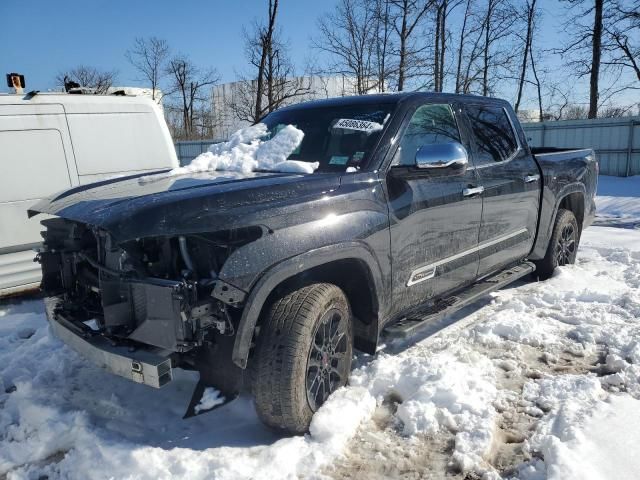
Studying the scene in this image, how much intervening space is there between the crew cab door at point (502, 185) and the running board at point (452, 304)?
11 cm

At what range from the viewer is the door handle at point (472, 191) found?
3.71 metres

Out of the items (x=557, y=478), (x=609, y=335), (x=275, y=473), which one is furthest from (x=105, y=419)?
(x=609, y=335)

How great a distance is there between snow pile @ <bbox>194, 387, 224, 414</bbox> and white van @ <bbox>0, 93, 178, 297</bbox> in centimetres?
334

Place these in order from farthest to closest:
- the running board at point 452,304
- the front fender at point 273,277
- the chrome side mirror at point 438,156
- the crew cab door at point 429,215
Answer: the running board at point 452,304 < the crew cab door at point 429,215 < the chrome side mirror at point 438,156 < the front fender at point 273,277

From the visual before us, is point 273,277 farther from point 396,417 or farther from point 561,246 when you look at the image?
point 561,246

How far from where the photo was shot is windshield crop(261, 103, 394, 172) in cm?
321

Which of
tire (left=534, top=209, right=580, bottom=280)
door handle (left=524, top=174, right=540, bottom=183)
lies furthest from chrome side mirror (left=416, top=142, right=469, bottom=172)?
tire (left=534, top=209, right=580, bottom=280)

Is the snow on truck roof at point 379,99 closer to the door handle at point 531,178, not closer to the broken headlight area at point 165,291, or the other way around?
the door handle at point 531,178

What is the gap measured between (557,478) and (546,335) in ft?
6.36

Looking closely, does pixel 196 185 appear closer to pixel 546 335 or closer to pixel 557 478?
pixel 557 478

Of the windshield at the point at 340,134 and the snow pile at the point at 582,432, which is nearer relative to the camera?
the snow pile at the point at 582,432

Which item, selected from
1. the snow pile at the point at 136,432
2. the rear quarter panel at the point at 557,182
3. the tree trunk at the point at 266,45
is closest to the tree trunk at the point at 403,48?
the tree trunk at the point at 266,45

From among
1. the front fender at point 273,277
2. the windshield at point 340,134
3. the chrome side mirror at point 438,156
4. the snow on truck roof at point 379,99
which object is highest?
the snow on truck roof at point 379,99

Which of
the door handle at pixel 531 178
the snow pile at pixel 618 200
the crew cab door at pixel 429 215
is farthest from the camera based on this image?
the snow pile at pixel 618 200
